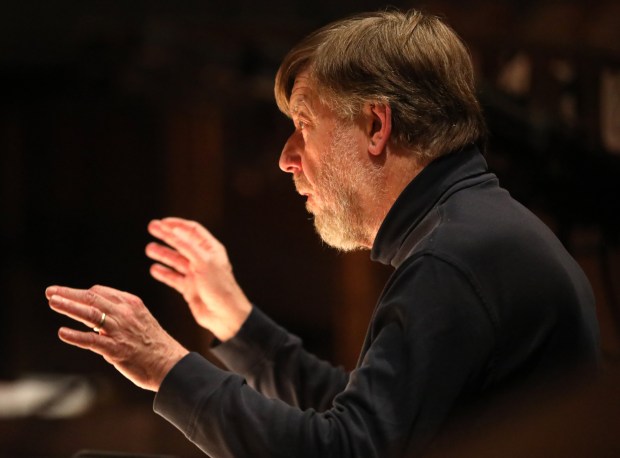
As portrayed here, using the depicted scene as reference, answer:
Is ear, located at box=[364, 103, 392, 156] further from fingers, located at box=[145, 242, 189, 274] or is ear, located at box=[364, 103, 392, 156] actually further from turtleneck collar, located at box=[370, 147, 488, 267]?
fingers, located at box=[145, 242, 189, 274]

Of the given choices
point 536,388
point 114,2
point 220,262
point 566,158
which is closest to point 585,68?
point 566,158

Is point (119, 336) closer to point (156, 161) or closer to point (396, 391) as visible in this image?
point (396, 391)

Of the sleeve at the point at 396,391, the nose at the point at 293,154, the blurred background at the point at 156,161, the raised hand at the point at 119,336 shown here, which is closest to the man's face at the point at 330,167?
the nose at the point at 293,154

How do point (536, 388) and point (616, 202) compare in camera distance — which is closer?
point (536, 388)

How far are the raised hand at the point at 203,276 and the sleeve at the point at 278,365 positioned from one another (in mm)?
27

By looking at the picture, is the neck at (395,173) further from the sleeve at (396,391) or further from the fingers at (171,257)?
the fingers at (171,257)

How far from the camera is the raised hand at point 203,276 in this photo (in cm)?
186

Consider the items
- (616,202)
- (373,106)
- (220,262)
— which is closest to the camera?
(373,106)

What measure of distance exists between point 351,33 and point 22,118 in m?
2.38

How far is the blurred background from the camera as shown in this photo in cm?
278

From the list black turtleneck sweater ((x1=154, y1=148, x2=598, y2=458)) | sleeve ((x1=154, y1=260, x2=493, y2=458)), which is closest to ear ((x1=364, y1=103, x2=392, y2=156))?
black turtleneck sweater ((x1=154, y1=148, x2=598, y2=458))

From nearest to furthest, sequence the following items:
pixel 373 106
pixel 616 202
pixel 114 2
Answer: pixel 373 106 < pixel 616 202 < pixel 114 2

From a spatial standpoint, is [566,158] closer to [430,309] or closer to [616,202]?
[616,202]

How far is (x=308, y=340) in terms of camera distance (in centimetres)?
345
